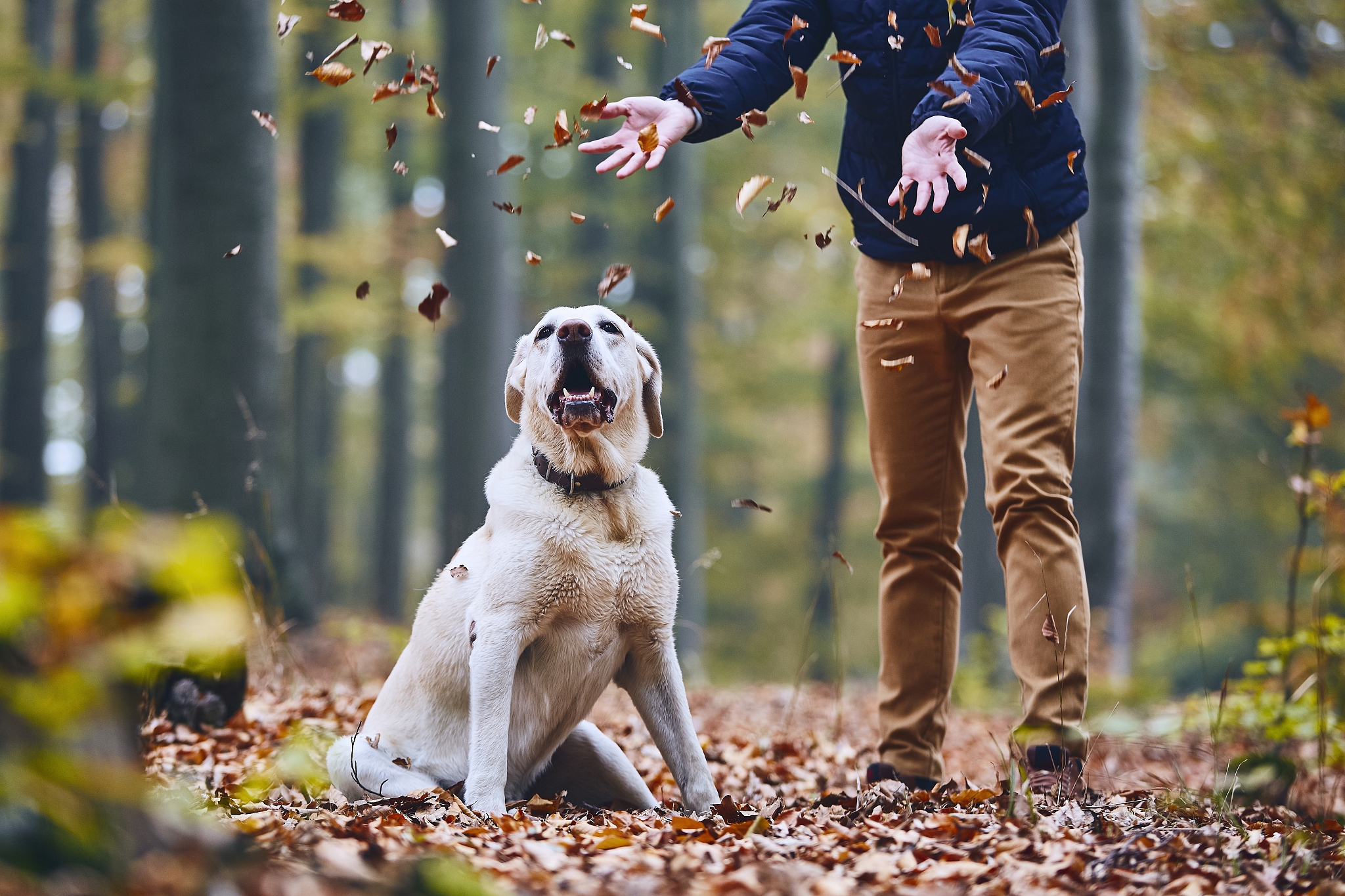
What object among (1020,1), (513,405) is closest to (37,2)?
(513,405)

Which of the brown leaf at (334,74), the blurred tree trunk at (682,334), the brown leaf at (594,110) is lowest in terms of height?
the blurred tree trunk at (682,334)

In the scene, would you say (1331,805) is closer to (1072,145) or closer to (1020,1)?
(1072,145)

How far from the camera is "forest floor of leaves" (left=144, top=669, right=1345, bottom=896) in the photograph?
6.45 ft

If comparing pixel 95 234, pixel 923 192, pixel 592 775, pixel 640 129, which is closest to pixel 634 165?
pixel 640 129

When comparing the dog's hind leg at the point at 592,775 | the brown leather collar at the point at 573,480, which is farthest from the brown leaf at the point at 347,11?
the dog's hind leg at the point at 592,775

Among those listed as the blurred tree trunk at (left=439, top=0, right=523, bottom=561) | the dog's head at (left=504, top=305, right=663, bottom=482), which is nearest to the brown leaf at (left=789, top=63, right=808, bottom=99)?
the dog's head at (left=504, top=305, right=663, bottom=482)

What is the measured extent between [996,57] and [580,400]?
1550 mm

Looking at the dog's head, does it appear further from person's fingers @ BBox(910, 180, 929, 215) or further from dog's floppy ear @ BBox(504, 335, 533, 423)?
person's fingers @ BBox(910, 180, 929, 215)

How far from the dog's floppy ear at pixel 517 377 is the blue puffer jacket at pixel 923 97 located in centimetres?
88

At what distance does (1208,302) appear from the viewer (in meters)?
13.3

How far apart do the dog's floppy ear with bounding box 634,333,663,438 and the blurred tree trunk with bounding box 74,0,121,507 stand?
12.3 meters

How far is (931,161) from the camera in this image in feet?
9.46

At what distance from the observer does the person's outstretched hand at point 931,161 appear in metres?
2.84

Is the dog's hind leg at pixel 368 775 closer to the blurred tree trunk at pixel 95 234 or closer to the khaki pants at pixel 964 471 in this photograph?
the khaki pants at pixel 964 471
